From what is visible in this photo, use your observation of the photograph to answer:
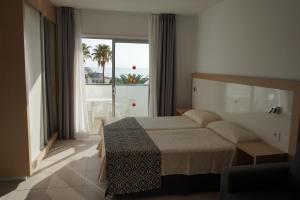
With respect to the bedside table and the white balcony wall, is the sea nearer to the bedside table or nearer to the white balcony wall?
the white balcony wall

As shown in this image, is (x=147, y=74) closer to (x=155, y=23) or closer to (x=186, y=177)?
(x=155, y=23)

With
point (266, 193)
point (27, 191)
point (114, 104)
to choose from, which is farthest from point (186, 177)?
point (114, 104)

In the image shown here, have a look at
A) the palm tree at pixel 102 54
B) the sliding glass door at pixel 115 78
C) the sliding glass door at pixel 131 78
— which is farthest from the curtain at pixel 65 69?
the sliding glass door at pixel 131 78

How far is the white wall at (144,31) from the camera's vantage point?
465 cm

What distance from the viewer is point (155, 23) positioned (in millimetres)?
4762

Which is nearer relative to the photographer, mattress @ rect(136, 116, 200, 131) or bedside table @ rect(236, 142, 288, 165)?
A: bedside table @ rect(236, 142, 288, 165)

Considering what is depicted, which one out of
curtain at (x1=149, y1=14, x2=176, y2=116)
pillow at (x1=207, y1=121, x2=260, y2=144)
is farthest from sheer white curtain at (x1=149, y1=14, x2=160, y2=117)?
pillow at (x1=207, y1=121, x2=260, y2=144)

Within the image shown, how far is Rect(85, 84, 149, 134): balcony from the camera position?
16.6ft

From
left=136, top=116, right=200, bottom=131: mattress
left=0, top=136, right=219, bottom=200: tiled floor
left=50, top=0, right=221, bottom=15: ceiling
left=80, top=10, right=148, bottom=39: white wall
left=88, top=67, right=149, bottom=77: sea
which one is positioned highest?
left=50, top=0, right=221, bottom=15: ceiling

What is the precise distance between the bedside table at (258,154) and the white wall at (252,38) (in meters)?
0.78

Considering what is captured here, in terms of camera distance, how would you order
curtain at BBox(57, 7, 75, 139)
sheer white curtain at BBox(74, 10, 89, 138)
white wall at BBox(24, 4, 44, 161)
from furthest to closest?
sheer white curtain at BBox(74, 10, 89, 138)
curtain at BBox(57, 7, 75, 139)
white wall at BBox(24, 4, 44, 161)

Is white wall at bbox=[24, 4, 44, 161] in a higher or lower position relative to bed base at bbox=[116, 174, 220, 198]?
higher

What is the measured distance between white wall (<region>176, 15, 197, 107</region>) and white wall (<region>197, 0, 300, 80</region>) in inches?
16.5

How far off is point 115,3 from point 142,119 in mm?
1983
